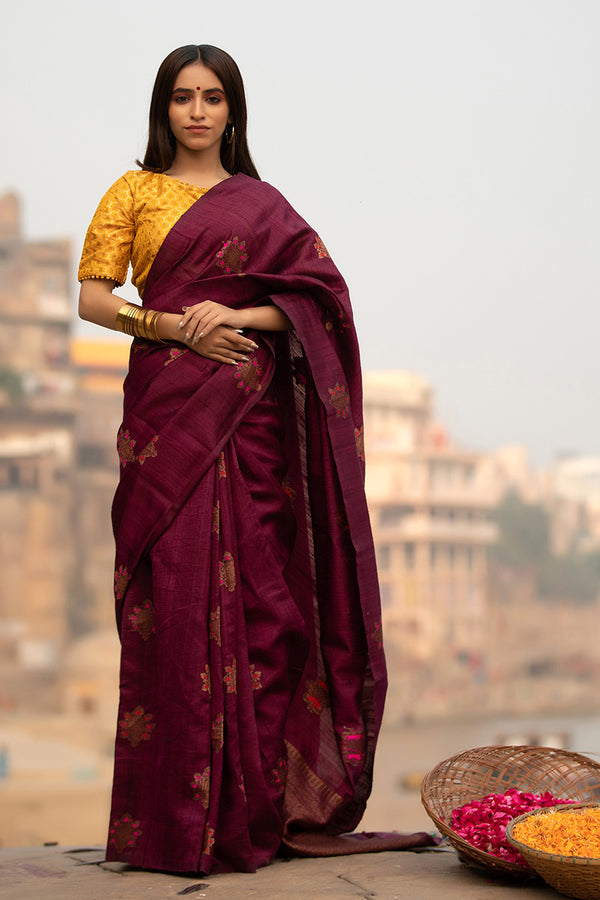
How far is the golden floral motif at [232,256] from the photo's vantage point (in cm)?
234

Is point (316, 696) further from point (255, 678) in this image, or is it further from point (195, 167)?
point (195, 167)

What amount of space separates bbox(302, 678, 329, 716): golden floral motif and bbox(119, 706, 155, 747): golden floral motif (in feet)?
1.19

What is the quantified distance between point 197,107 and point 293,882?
5.01 ft

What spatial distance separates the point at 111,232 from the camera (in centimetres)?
240

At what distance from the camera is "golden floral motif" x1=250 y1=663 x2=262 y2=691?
2.32 metres

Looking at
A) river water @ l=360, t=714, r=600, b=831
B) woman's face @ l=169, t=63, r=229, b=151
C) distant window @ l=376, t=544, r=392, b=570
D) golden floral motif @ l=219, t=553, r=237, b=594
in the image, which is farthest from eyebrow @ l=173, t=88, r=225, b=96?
distant window @ l=376, t=544, r=392, b=570

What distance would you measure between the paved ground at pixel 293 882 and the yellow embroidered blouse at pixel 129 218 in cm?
117

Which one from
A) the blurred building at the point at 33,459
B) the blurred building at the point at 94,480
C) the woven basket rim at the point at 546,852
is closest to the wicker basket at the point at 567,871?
the woven basket rim at the point at 546,852

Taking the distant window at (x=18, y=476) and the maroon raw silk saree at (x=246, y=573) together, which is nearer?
the maroon raw silk saree at (x=246, y=573)

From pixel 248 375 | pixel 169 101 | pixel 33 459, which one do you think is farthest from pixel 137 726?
pixel 33 459

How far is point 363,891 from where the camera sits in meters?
2.06

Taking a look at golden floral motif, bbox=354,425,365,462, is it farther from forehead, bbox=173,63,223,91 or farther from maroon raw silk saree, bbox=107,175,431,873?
forehead, bbox=173,63,223,91

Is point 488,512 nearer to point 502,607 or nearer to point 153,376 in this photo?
point 502,607

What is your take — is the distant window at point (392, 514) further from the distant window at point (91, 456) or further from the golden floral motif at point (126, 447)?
the golden floral motif at point (126, 447)
